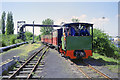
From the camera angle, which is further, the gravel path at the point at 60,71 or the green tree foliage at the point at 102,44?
the green tree foliage at the point at 102,44

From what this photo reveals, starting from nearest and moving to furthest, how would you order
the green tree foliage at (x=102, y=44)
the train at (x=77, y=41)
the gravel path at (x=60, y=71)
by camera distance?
the gravel path at (x=60, y=71), the train at (x=77, y=41), the green tree foliage at (x=102, y=44)

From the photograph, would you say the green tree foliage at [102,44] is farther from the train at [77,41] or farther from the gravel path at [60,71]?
the gravel path at [60,71]

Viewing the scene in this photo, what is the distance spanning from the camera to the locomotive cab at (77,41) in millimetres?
9477

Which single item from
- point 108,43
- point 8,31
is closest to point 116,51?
point 108,43

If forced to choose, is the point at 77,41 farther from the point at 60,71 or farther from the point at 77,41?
the point at 60,71

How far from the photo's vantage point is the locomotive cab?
948cm

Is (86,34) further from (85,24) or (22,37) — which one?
(22,37)

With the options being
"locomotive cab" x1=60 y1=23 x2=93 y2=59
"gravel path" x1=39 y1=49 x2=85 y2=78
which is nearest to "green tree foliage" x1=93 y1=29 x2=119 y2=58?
"locomotive cab" x1=60 y1=23 x2=93 y2=59

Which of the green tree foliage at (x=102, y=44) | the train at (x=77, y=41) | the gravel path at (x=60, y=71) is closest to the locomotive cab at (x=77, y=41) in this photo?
the train at (x=77, y=41)

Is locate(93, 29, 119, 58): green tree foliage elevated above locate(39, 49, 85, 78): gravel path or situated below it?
above

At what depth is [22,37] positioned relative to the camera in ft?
109

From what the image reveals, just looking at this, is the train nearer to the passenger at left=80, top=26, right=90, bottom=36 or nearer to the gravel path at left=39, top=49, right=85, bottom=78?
the passenger at left=80, top=26, right=90, bottom=36

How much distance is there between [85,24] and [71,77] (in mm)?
5146

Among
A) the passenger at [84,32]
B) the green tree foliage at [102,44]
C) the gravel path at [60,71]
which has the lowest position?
the gravel path at [60,71]
